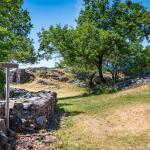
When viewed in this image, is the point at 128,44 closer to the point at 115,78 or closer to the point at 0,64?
the point at 115,78

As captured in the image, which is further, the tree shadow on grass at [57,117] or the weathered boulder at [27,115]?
the tree shadow on grass at [57,117]

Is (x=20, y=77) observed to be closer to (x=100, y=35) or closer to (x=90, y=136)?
(x=100, y=35)

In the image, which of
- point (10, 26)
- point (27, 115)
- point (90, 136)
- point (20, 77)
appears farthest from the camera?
point (20, 77)

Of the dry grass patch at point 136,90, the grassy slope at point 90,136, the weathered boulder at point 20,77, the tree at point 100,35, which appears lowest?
the grassy slope at point 90,136

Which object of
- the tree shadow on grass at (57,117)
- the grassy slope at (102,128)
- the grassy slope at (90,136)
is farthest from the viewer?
the tree shadow on grass at (57,117)

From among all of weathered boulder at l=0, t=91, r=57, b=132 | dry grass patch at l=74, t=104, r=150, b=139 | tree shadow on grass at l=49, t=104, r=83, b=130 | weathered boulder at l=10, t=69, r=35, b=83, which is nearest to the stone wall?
weathered boulder at l=0, t=91, r=57, b=132

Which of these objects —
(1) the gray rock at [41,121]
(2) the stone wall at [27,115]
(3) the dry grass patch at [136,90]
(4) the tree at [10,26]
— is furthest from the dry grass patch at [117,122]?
(3) the dry grass patch at [136,90]

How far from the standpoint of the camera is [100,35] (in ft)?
143

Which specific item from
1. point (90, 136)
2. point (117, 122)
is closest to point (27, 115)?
point (90, 136)

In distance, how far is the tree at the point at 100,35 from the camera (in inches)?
1731

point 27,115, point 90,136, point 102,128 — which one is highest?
point 27,115

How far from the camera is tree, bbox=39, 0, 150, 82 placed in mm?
43969

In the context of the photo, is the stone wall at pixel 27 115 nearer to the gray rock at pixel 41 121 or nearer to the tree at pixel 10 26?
the gray rock at pixel 41 121

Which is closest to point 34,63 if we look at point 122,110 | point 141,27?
point 141,27
